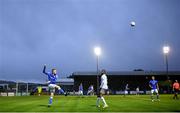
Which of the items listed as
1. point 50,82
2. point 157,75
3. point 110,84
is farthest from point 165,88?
point 50,82

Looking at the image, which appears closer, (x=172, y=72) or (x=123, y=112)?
(x=123, y=112)

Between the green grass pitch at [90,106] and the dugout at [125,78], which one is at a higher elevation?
the dugout at [125,78]

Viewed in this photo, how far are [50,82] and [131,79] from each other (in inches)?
3050

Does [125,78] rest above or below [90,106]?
above

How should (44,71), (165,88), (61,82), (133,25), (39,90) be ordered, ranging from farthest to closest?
1. (61,82)
2. (165,88)
3. (39,90)
4. (133,25)
5. (44,71)

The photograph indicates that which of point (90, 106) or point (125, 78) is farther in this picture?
point (125, 78)

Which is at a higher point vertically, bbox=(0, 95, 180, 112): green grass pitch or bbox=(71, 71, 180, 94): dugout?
bbox=(71, 71, 180, 94): dugout

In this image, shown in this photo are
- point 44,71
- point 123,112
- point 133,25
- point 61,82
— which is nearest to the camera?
point 123,112

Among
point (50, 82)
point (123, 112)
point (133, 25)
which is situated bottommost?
point (123, 112)

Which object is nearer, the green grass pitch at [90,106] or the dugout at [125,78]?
the green grass pitch at [90,106]

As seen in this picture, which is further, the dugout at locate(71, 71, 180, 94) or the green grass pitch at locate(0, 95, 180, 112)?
the dugout at locate(71, 71, 180, 94)

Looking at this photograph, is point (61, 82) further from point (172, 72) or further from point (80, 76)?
point (172, 72)

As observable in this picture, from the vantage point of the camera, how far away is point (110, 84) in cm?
9319

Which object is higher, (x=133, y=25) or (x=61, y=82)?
(x=133, y=25)
